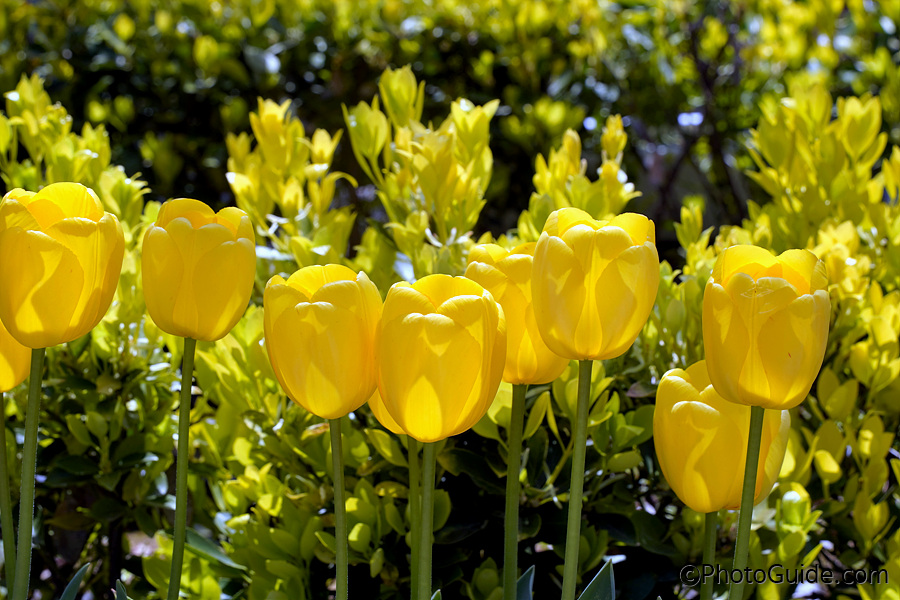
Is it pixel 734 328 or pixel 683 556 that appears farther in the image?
pixel 683 556

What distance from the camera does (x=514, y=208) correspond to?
3.40 m

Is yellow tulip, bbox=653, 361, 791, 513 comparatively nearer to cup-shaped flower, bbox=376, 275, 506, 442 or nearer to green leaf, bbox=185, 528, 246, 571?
cup-shaped flower, bbox=376, 275, 506, 442

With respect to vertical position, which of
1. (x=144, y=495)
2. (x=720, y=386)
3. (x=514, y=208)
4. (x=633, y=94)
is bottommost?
(x=514, y=208)

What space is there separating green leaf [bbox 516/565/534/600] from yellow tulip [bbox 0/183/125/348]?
1.80ft

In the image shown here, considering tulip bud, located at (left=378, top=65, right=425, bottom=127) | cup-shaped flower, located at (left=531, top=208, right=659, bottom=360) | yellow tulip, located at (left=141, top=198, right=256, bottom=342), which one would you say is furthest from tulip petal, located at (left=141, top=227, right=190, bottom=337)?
tulip bud, located at (left=378, top=65, right=425, bottom=127)

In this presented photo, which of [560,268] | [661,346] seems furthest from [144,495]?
[560,268]

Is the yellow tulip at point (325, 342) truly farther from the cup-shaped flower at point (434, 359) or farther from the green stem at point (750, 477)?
the green stem at point (750, 477)

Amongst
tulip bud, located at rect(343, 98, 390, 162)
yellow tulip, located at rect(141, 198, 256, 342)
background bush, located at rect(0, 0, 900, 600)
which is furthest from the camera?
tulip bud, located at rect(343, 98, 390, 162)

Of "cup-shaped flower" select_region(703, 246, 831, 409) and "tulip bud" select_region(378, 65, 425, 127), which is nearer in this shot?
"cup-shaped flower" select_region(703, 246, 831, 409)

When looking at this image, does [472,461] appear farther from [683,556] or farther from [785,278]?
[785,278]

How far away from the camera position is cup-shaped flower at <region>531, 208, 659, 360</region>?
67 cm

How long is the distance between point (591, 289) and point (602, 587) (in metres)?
0.32

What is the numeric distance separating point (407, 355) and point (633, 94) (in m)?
3.01

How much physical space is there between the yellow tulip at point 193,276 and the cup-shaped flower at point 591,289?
0.28m
